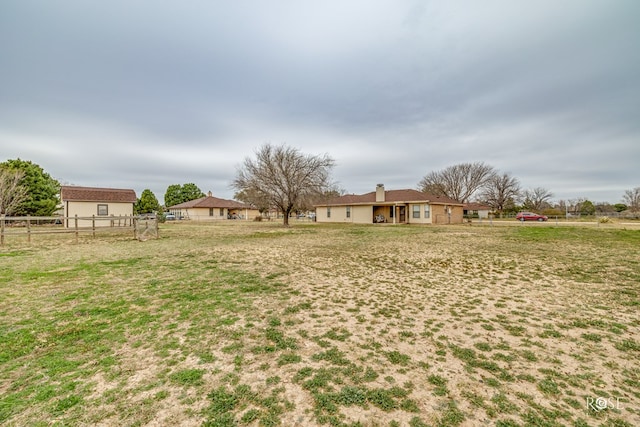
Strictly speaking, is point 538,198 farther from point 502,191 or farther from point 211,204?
point 211,204

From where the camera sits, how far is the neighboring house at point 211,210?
4747 centimetres

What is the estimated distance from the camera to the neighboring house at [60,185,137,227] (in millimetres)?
25266

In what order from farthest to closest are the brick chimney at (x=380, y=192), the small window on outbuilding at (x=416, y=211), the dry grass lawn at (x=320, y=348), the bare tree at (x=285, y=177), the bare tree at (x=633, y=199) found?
the bare tree at (x=633, y=199) → the brick chimney at (x=380, y=192) → the small window on outbuilding at (x=416, y=211) → the bare tree at (x=285, y=177) → the dry grass lawn at (x=320, y=348)

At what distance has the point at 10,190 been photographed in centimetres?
2275

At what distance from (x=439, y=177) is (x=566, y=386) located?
2117 inches

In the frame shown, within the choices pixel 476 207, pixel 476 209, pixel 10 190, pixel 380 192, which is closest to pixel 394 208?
pixel 380 192

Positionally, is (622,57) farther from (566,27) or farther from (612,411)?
(612,411)

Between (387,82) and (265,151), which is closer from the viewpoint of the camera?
(387,82)

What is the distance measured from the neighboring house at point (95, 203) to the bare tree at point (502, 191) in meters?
58.6

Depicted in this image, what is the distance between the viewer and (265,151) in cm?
2288

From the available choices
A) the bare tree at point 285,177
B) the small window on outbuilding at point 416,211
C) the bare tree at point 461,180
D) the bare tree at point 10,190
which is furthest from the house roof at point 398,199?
the bare tree at point 10,190

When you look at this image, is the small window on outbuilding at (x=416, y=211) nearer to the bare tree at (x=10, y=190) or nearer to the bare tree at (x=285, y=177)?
the bare tree at (x=285, y=177)

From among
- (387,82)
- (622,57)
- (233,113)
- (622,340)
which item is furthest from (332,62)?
(622,340)

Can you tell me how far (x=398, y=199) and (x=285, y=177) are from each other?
50.3ft
